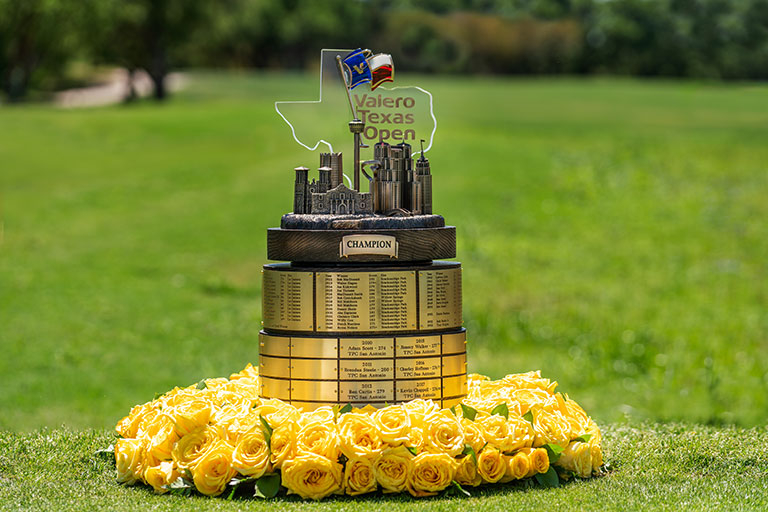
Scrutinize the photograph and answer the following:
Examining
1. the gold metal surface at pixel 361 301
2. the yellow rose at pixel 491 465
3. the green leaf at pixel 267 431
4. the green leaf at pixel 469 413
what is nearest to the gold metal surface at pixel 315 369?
the gold metal surface at pixel 361 301

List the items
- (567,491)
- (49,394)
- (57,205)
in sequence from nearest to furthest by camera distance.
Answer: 1. (567,491)
2. (49,394)
3. (57,205)

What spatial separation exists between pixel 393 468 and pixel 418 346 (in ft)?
2.78

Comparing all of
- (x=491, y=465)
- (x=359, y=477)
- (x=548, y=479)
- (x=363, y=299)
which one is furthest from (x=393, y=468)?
(x=363, y=299)

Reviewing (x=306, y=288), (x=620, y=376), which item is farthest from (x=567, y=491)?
(x=620, y=376)

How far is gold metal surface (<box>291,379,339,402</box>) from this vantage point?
6781 millimetres

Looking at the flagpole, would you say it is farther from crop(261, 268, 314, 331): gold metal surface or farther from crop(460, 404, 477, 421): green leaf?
crop(460, 404, 477, 421): green leaf

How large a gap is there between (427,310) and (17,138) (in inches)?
1019

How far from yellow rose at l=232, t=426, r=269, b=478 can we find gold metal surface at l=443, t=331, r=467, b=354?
1276mm

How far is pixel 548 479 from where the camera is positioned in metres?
6.57

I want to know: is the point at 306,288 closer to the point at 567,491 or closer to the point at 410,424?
the point at 410,424

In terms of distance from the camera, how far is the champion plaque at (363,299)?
267 inches

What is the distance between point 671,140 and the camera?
1070 inches

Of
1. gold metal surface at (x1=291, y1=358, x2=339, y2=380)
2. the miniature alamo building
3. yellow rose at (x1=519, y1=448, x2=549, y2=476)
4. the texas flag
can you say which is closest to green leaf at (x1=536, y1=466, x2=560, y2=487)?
yellow rose at (x1=519, y1=448, x2=549, y2=476)

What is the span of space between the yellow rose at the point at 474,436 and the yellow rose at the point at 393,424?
37cm
